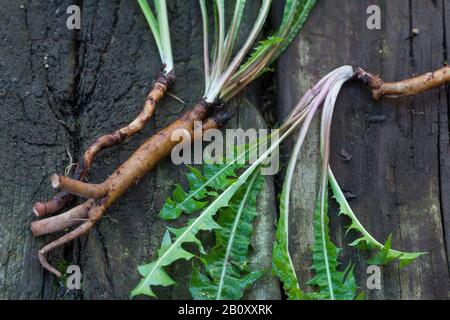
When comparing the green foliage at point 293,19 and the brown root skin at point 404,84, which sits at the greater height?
the green foliage at point 293,19

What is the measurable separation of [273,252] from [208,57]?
758mm

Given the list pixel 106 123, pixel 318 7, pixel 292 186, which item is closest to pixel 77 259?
pixel 106 123

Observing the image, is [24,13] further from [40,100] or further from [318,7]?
[318,7]

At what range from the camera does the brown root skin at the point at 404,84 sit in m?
2.25

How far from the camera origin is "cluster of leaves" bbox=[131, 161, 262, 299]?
6.10 feet

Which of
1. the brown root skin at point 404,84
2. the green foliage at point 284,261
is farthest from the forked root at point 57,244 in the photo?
the brown root skin at point 404,84

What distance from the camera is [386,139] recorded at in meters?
2.23

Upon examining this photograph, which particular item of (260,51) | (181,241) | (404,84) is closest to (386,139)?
(404,84)

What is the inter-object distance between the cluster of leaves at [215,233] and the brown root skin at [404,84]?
0.56m

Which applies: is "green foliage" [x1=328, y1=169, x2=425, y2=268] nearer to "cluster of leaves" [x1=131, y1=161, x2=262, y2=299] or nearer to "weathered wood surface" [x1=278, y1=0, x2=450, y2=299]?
"weathered wood surface" [x1=278, y1=0, x2=450, y2=299]

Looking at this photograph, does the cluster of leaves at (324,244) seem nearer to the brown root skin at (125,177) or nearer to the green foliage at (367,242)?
the green foliage at (367,242)

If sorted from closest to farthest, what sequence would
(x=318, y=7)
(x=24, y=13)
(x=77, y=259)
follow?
(x=77, y=259), (x=24, y=13), (x=318, y=7)

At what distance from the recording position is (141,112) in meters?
2.10

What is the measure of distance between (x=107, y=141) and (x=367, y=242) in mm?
899
